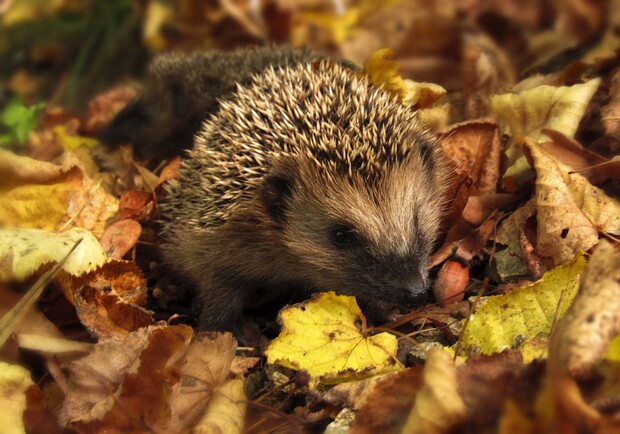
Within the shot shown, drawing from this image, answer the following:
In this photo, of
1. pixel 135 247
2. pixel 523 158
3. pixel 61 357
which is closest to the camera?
pixel 61 357

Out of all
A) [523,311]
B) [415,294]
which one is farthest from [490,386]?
[415,294]

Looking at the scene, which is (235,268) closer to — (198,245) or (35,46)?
(198,245)

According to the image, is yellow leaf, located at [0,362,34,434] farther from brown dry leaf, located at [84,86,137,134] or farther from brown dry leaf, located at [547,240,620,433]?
brown dry leaf, located at [84,86,137,134]

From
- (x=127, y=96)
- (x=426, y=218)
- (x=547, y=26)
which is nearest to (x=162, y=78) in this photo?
(x=127, y=96)

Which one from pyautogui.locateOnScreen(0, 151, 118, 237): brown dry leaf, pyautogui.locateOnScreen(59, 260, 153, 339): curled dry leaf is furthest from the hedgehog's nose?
pyautogui.locateOnScreen(0, 151, 118, 237): brown dry leaf

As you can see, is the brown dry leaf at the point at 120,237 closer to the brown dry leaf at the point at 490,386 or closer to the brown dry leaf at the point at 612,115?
the brown dry leaf at the point at 490,386

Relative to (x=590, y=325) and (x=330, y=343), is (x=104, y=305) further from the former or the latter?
(x=590, y=325)
